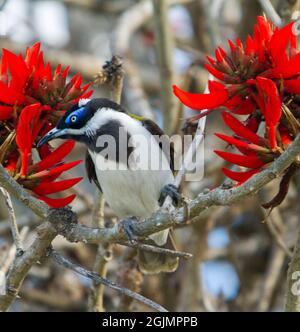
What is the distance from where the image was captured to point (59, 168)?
317 centimetres

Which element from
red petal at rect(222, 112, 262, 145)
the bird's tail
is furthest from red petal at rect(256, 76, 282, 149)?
the bird's tail

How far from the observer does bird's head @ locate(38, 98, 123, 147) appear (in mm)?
3373

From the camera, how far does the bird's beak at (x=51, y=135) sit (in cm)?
324

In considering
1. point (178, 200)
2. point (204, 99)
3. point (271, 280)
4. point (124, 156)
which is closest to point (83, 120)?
point (124, 156)

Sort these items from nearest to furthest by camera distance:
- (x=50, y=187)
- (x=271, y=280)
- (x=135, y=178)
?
(x=50, y=187)
(x=135, y=178)
(x=271, y=280)

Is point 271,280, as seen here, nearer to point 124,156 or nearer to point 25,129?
point 124,156

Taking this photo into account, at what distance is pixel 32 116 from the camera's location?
314 centimetres

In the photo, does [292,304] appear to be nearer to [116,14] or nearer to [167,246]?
[167,246]

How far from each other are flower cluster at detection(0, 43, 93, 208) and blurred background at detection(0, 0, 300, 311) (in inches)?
33.6

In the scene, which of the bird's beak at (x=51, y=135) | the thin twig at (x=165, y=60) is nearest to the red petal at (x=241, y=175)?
the bird's beak at (x=51, y=135)

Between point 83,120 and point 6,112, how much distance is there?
78 cm

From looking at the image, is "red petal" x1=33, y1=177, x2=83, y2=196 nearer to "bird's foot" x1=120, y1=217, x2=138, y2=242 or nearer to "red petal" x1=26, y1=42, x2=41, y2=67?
"bird's foot" x1=120, y1=217, x2=138, y2=242

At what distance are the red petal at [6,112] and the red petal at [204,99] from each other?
0.69 meters
